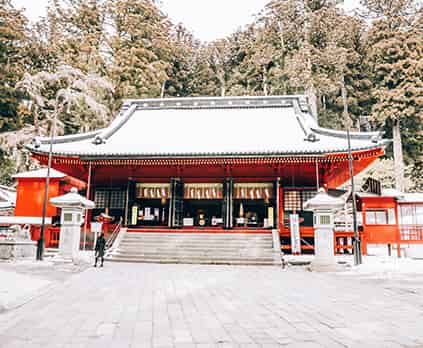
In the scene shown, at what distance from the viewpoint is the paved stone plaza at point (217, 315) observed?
401 cm

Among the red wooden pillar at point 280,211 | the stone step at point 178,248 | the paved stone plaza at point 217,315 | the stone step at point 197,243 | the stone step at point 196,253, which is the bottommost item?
the paved stone plaza at point 217,315

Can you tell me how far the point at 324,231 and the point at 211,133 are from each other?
10119 mm

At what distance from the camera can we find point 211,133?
20094mm

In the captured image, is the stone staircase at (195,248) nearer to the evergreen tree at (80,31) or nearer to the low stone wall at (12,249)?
the low stone wall at (12,249)

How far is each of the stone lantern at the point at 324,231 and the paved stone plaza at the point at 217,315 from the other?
260 cm

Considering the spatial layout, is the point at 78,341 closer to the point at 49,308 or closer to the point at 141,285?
the point at 49,308

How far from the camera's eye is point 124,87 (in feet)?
102

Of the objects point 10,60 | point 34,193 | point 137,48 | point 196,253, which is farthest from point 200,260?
point 137,48

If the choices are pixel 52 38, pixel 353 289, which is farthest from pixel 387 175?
pixel 52 38

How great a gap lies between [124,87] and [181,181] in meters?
16.2

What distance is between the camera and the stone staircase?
13.7 m

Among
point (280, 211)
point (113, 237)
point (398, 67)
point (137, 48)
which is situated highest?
point (137, 48)

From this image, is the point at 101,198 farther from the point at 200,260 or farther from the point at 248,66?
the point at 248,66

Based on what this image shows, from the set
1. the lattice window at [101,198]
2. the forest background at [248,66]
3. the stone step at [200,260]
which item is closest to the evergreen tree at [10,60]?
the forest background at [248,66]
